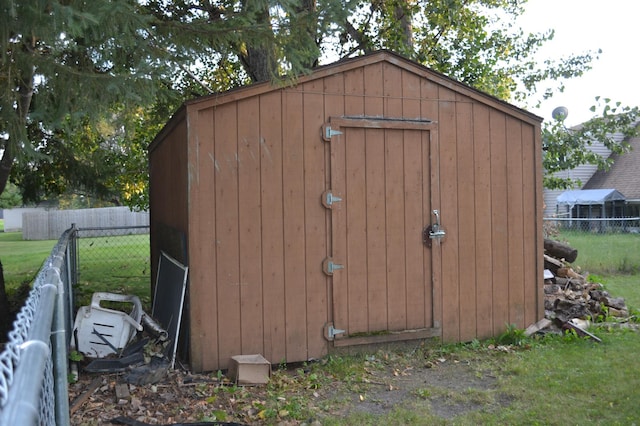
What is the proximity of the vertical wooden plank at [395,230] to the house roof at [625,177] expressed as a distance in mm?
18313

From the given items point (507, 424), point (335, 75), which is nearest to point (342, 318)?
point (507, 424)

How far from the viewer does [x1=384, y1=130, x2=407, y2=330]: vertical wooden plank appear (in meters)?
5.80

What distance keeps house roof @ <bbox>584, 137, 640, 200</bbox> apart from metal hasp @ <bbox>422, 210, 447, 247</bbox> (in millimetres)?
17970

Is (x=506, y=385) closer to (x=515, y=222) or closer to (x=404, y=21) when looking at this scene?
(x=515, y=222)

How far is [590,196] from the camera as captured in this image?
22078mm

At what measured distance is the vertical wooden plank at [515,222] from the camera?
21.0 feet

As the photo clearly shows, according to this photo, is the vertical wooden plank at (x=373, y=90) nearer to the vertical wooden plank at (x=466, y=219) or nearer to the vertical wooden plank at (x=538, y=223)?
the vertical wooden plank at (x=466, y=219)

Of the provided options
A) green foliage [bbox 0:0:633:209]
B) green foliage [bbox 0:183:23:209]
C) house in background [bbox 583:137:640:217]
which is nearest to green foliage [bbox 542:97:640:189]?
green foliage [bbox 0:0:633:209]

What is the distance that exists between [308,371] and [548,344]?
2.71 meters

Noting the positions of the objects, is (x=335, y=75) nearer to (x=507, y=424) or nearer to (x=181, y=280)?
(x=181, y=280)

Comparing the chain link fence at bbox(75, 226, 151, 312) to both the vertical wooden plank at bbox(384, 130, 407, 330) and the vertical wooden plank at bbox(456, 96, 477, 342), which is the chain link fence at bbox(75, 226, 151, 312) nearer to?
the vertical wooden plank at bbox(384, 130, 407, 330)

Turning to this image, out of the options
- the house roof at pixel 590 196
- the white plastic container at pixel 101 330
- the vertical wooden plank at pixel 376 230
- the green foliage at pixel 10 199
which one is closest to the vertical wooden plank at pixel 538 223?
the vertical wooden plank at pixel 376 230

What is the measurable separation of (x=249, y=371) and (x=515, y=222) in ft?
11.5

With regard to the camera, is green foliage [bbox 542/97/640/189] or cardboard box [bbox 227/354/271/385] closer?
cardboard box [bbox 227/354/271/385]
